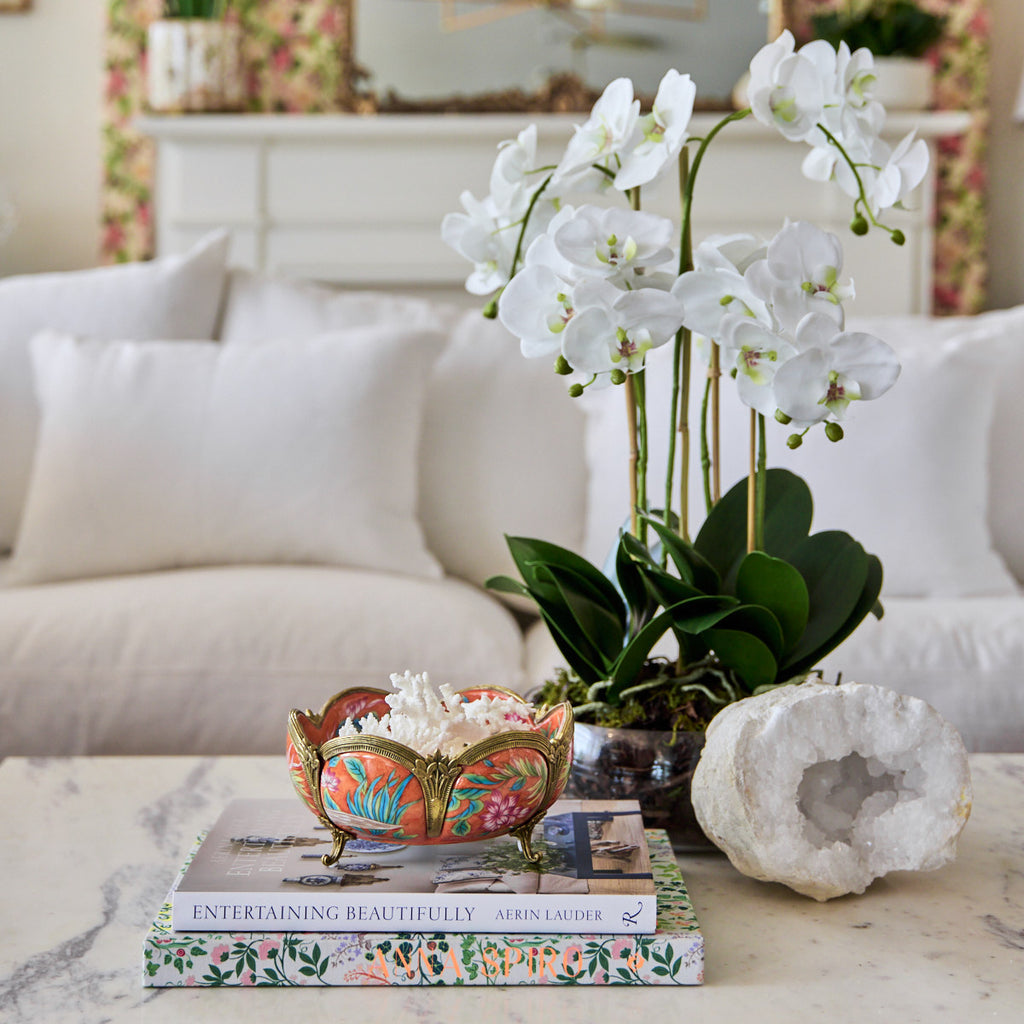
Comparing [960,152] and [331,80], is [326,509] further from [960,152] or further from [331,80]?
[960,152]

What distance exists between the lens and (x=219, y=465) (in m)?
1.68

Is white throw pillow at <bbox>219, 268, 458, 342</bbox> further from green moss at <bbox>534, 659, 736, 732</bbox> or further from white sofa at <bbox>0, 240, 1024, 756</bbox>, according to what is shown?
green moss at <bbox>534, 659, 736, 732</bbox>

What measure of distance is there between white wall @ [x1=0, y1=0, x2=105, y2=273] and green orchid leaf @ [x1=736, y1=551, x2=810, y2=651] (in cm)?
282

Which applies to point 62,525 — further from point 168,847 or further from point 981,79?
point 981,79

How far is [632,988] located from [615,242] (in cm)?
42

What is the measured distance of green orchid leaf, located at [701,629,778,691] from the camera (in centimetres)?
77

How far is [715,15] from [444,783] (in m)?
2.86

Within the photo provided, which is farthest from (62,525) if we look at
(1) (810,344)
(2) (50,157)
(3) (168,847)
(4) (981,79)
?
(4) (981,79)

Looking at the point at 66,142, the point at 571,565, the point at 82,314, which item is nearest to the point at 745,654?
the point at 571,565

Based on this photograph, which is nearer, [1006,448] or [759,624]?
[759,624]

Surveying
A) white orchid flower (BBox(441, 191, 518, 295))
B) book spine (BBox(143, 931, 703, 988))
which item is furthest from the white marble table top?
white orchid flower (BBox(441, 191, 518, 295))

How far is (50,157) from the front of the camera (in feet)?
10.4

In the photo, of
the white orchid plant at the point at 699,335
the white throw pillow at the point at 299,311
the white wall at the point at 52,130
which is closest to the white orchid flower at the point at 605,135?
the white orchid plant at the point at 699,335

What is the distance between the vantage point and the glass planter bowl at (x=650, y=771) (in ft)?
2.65
